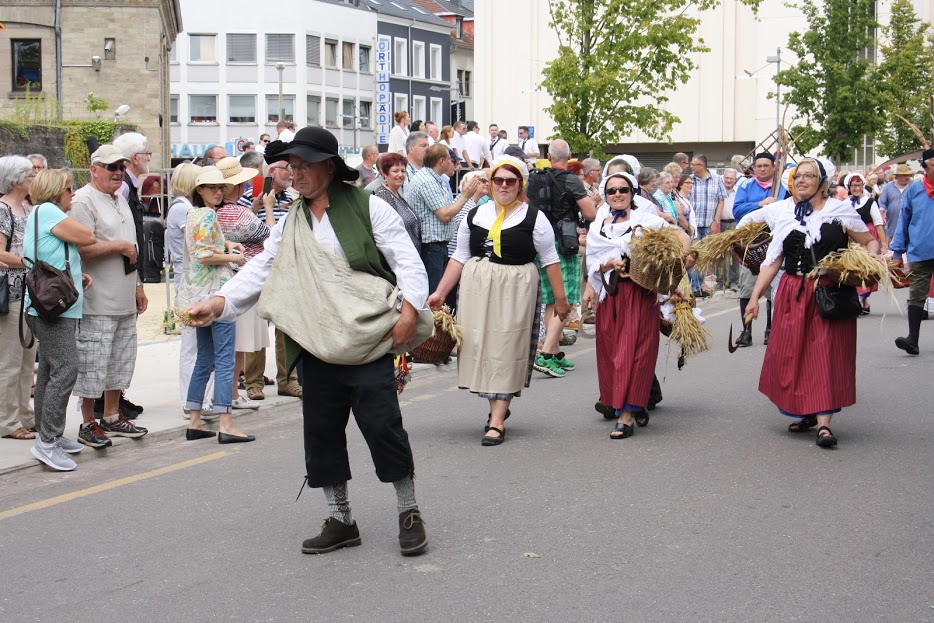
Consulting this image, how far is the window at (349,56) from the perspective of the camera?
7344 cm

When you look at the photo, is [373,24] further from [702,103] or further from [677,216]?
[677,216]

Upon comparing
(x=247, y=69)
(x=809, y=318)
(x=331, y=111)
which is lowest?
(x=809, y=318)

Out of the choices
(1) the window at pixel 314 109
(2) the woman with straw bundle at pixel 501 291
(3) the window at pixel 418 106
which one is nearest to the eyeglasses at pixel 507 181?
(2) the woman with straw bundle at pixel 501 291

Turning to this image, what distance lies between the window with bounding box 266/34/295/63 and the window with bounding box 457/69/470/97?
15.2m

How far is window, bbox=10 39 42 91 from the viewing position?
38.2 m

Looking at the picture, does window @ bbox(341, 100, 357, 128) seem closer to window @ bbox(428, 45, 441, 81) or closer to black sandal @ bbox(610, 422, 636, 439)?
window @ bbox(428, 45, 441, 81)

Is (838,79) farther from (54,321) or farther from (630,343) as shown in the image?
(54,321)

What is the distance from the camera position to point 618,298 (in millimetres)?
8664

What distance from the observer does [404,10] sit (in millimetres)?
77938

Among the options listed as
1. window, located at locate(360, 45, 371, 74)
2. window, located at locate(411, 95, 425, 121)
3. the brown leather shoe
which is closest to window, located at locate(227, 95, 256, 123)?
window, located at locate(360, 45, 371, 74)

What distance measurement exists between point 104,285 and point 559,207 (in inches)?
204

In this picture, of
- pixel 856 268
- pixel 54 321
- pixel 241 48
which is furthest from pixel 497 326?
pixel 241 48

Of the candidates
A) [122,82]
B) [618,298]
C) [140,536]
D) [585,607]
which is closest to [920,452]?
[618,298]

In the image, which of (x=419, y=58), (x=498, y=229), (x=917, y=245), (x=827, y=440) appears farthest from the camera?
(x=419, y=58)
